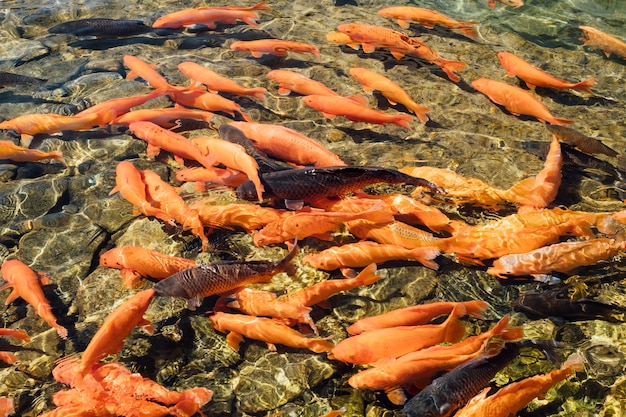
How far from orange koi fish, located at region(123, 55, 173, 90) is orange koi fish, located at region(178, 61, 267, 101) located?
0.34 meters

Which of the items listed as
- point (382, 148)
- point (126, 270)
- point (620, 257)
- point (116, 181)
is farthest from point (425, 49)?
point (126, 270)

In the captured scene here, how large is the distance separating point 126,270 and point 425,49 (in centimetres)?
494

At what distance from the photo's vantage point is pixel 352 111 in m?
6.12

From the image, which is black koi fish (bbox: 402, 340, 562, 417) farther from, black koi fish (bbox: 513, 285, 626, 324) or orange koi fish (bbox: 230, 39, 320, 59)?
orange koi fish (bbox: 230, 39, 320, 59)

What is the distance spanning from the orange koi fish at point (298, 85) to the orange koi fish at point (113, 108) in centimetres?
147

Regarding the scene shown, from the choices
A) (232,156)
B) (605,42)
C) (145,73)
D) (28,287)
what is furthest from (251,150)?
(605,42)

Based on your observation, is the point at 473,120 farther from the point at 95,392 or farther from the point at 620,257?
the point at 95,392

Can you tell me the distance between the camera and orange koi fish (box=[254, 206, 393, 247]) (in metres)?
4.65

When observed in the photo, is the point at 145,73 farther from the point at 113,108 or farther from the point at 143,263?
the point at 143,263

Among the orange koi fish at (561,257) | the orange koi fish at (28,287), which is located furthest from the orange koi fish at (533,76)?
the orange koi fish at (28,287)

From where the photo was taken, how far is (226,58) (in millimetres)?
7758

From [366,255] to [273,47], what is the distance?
402 cm

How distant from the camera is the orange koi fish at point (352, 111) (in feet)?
19.9

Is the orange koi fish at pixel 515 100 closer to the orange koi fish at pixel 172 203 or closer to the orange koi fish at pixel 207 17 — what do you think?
the orange koi fish at pixel 207 17
